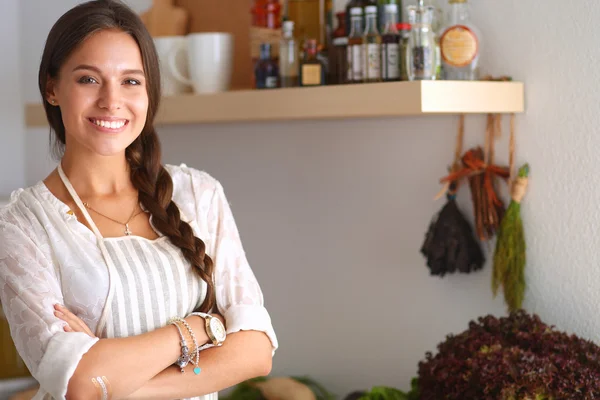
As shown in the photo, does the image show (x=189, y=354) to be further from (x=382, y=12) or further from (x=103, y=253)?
(x=382, y=12)

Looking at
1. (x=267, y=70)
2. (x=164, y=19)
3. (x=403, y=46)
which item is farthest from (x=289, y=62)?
(x=164, y=19)

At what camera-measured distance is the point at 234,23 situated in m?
2.17

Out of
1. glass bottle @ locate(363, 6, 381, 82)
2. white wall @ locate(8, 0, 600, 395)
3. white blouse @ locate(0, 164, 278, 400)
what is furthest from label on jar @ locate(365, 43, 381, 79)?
white blouse @ locate(0, 164, 278, 400)

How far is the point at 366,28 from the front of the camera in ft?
5.45

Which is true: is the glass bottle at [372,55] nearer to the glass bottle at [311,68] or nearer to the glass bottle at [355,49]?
the glass bottle at [355,49]

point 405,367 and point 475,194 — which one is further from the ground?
point 475,194

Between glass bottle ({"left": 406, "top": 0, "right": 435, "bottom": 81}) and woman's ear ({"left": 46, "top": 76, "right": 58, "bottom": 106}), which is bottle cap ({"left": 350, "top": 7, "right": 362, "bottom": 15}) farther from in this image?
woman's ear ({"left": 46, "top": 76, "right": 58, "bottom": 106})

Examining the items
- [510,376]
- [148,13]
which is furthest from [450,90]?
[148,13]

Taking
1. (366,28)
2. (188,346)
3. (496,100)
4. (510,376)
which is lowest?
(510,376)

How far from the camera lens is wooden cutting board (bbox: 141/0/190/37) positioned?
212 cm

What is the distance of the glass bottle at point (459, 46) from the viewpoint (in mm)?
1572

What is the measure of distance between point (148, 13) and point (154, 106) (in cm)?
85

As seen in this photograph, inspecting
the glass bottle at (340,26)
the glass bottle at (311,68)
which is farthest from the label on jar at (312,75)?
the glass bottle at (340,26)

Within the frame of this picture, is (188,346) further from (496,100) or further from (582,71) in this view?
(582,71)
